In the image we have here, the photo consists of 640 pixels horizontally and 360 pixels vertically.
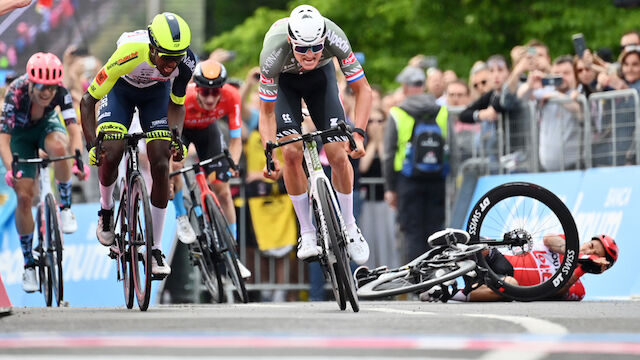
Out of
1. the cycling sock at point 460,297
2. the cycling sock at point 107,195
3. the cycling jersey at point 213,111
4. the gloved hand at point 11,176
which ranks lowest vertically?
the cycling sock at point 460,297

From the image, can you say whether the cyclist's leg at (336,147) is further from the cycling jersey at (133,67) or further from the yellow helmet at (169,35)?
the yellow helmet at (169,35)

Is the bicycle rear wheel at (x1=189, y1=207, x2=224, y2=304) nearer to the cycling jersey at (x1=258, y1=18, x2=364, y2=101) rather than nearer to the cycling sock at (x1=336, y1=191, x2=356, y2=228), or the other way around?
the cycling sock at (x1=336, y1=191, x2=356, y2=228)

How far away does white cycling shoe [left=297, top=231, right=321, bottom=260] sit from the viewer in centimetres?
1017

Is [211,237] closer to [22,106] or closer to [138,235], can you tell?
[22,106]

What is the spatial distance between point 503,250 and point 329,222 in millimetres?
2009

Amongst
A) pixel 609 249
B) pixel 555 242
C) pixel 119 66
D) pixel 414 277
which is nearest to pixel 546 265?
pixel 555 242

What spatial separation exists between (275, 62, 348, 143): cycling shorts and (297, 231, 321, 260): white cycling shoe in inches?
33.3

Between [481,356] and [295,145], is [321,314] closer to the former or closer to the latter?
[295,145]

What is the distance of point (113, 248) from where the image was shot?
433 inches

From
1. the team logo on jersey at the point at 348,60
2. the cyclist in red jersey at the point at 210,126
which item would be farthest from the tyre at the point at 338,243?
the cyclist in red jersey at the point at 210,126

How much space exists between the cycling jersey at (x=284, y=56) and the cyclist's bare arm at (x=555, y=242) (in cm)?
194

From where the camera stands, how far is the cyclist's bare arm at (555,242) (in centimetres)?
1081

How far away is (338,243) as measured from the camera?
Result: 31.7 ft

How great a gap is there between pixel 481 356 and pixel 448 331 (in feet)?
4.41
